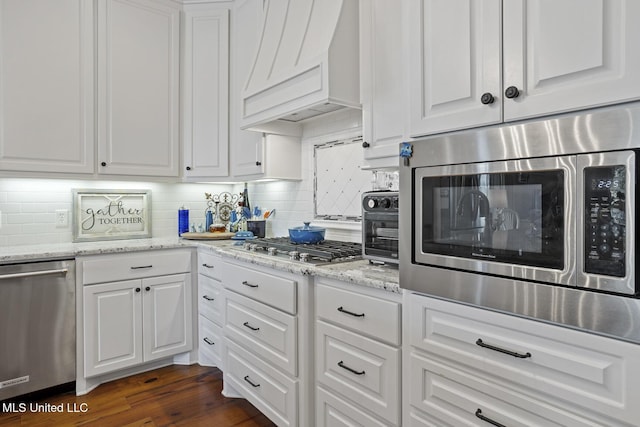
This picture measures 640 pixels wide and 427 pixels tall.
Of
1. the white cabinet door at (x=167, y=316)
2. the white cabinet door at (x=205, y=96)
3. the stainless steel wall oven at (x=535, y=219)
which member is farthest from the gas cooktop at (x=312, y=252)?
the white cabinet door at (x=205, y=96)

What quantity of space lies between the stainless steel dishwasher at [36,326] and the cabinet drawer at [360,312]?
66.9 inches

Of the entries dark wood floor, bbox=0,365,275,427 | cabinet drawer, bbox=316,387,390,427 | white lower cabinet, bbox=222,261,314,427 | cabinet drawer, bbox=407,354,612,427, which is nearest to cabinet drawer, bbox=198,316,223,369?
dark wood floor, bbox=0,365,275,427

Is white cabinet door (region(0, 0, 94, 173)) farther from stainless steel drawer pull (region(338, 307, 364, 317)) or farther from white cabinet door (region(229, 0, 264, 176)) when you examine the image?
stainless steel drawer pull (region(338, 307, 364, 317))

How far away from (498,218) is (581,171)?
0.25 m

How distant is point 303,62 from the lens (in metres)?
1.95

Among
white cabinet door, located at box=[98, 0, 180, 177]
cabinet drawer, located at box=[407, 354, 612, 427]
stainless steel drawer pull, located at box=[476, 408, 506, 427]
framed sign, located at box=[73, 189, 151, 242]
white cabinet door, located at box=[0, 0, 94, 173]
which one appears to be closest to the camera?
cabinet drawer, located at box=[407, 354, 612, 427]

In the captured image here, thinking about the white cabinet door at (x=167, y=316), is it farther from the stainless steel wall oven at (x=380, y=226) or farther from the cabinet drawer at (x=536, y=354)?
the cabinet drawer at (x=536, y=354)

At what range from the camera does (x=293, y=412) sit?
5.92 feet

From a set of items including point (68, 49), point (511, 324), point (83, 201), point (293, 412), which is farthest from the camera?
point (83, 201)

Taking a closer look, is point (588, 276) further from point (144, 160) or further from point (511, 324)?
point (144, 160)

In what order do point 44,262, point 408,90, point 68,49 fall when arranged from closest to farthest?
1. point 408,90
2. point 44,262
3. point 68,49

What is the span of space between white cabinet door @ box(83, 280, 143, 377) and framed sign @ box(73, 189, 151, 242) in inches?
24.3

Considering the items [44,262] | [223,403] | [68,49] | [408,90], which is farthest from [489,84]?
[68,49]

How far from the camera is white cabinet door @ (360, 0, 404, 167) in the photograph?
1.62 meters
